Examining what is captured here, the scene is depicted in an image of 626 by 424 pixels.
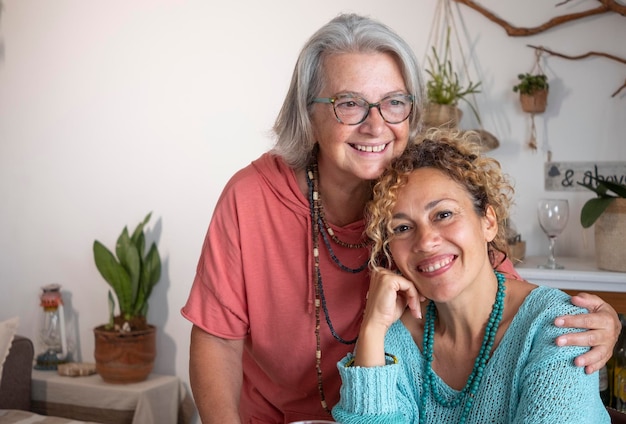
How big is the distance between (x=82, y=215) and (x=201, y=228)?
0.72 metres

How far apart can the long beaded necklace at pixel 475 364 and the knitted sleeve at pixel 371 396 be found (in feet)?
0.31

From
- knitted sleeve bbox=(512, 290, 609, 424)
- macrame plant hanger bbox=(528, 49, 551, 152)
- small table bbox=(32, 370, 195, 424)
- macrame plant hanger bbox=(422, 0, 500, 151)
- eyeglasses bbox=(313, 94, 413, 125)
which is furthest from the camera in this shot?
small table bbox=(32, 370, 195, 424)

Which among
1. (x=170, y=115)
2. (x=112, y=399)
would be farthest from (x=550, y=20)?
(x=112, y=399)

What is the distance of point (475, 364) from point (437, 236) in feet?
0.84

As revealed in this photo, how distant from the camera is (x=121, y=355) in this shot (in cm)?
373

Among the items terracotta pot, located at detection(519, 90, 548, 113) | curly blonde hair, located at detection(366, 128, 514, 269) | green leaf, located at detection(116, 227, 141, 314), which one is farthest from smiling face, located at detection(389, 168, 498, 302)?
green leaf, located at detection(116, 227, 141, 314)

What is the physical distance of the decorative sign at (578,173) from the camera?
308 centimetres

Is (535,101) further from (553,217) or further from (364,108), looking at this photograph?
(364,108)

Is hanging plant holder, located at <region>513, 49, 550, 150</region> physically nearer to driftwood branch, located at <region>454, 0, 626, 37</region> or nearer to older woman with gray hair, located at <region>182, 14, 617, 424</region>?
driftwood branch, located at <region>454, 0, 626, 37</region>

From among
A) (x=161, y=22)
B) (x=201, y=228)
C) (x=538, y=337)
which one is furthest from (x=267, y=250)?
(x=161, y=22)

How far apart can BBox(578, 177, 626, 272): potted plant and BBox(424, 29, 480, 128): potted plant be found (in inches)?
23.4

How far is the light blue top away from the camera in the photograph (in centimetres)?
140

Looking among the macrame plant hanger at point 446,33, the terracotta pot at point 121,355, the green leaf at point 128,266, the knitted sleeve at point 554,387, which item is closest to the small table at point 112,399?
the terracotta pot at point 121,355

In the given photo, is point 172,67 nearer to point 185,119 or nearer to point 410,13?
point 185,119
